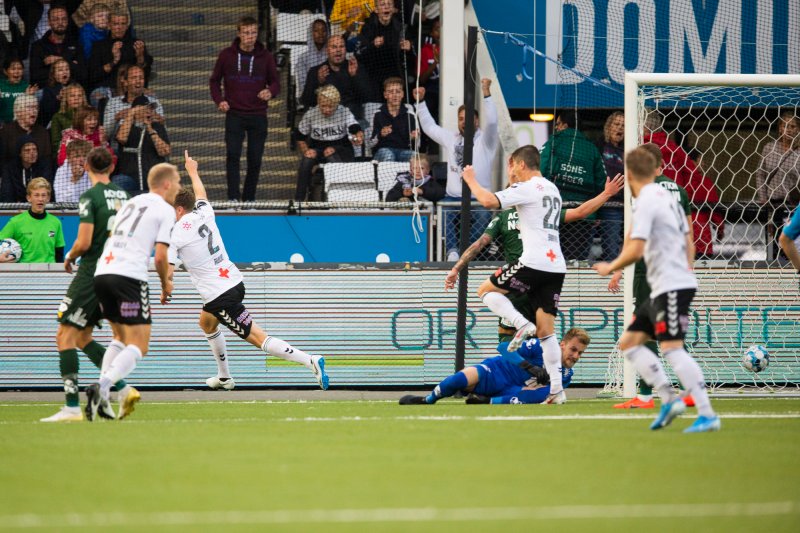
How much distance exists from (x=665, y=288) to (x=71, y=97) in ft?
38.4

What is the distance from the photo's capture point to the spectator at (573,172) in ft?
50.4

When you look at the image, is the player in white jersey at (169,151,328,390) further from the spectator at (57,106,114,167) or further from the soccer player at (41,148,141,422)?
the spectator at (57,106,114,167)

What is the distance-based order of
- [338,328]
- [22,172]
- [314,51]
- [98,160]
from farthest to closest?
1. [314,51]
2. [22,172]
3. [338,328]
4. [98,160]

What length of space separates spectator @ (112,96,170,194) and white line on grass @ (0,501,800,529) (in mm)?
12123

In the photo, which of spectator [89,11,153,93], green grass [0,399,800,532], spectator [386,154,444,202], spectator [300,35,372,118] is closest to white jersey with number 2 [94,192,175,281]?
green grass [0,399,800,532]

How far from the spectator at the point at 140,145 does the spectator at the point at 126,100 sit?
202 mm

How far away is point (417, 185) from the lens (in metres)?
16.4

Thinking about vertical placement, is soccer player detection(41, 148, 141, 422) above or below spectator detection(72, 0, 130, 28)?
below

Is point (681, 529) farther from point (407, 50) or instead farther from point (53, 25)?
point (53, 25)

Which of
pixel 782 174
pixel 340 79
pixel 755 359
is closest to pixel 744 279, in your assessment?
pixel 755 359

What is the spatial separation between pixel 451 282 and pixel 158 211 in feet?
11.8

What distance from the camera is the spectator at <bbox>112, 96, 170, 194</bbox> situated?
1689cm

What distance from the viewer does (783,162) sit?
47.1 feet

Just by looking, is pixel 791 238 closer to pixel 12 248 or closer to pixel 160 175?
pixel 160 175
